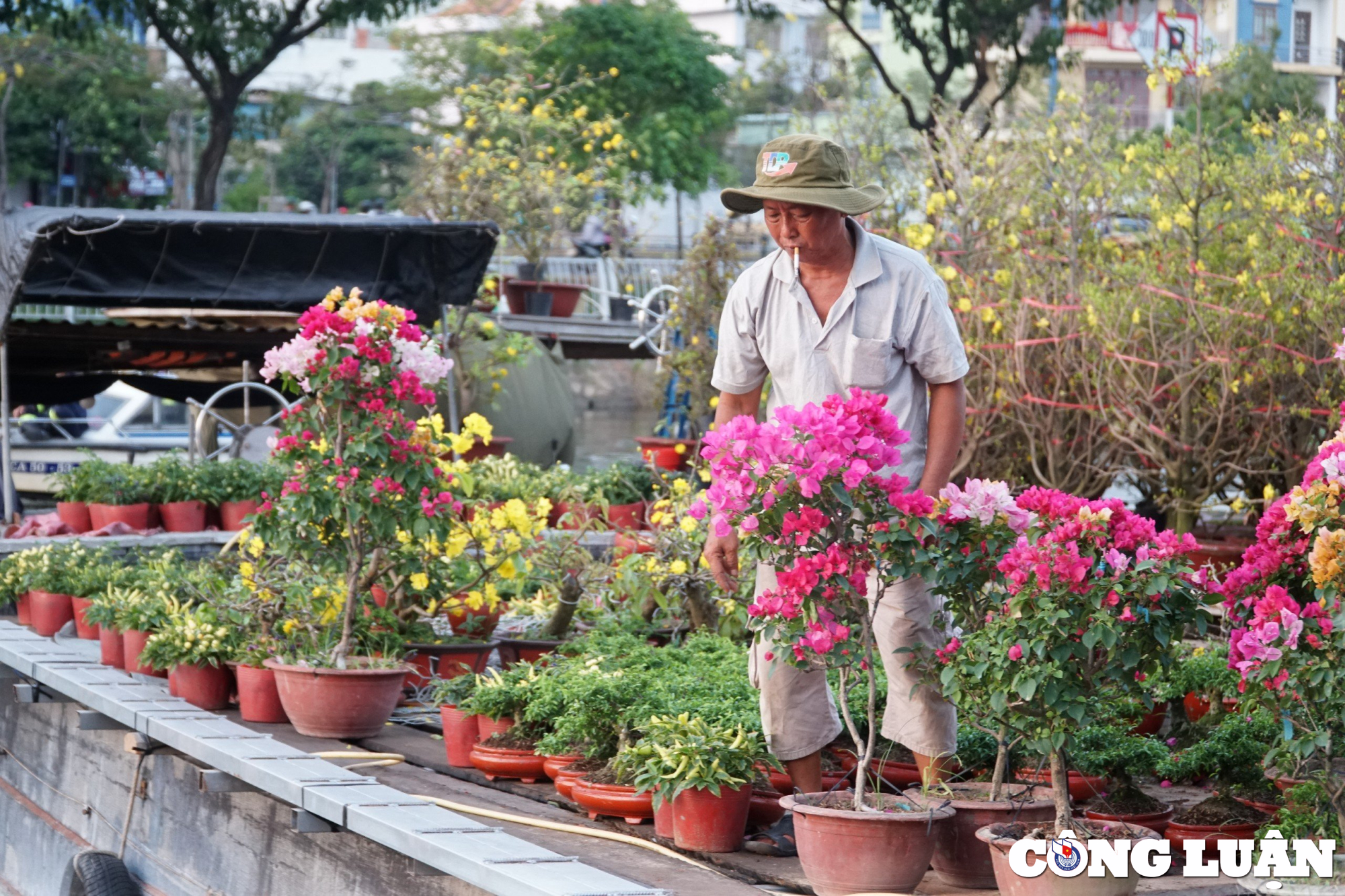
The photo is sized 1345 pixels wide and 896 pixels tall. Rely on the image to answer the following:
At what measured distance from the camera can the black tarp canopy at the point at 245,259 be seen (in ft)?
32.2

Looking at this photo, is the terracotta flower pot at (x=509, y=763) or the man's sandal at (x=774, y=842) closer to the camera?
the man's sandal at (x=774, y=842)

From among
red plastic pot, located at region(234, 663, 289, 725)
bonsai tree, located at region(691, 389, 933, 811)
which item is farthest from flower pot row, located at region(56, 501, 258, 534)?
bonsai tree, located at region(691, 389, 933, 811)

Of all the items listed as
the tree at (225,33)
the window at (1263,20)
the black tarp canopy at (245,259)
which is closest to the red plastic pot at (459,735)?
the black tarp canopy at (245,259)

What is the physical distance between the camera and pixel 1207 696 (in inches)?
209

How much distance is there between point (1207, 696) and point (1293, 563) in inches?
66.9

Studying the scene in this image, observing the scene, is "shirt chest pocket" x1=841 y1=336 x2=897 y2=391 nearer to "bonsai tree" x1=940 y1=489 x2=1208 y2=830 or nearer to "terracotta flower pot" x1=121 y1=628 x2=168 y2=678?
"bonsai tree" x1=940 y1=489 x2=1208 y2=830

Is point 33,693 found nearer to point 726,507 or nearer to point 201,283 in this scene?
point 201,283

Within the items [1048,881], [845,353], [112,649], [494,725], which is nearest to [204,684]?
[112,649]

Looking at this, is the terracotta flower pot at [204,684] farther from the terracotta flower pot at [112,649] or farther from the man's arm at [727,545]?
the man's arm at [727,545]

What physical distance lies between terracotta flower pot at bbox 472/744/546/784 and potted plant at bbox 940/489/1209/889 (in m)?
1.79

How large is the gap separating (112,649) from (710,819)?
3.73 meters

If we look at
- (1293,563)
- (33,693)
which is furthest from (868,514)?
(33,693)

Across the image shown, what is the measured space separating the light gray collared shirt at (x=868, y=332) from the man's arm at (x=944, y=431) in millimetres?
36

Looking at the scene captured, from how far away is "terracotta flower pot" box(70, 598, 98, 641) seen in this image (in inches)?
297
